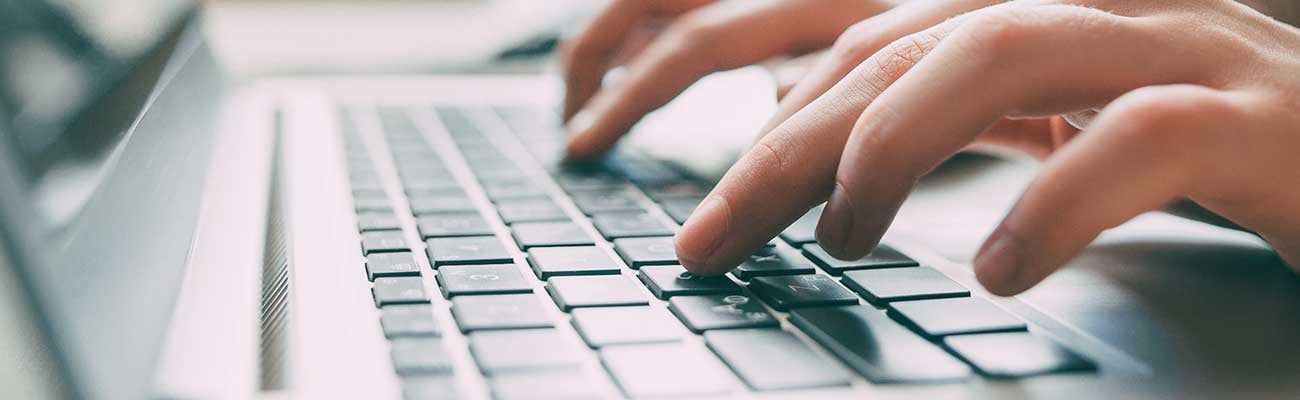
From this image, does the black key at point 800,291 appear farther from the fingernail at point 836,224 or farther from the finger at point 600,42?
the finger at point 600,42

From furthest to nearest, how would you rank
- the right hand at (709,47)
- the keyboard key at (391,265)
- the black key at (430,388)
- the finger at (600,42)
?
the finger at (600,42) < the right hand at (709,47) < the keyboard key at (391,265) < the black key at (430,388)

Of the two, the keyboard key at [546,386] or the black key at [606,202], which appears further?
the black key at [606,202]

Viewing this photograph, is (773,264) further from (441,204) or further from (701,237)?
(441,204)

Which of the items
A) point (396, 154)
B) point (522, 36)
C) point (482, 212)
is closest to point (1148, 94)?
point (482, 212)

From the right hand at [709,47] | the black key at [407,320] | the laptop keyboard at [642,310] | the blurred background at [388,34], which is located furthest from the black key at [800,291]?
the blurred background at [388,34]

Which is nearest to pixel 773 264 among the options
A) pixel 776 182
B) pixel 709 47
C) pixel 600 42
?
pixel 776 182

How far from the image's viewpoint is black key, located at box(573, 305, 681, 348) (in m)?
0.30

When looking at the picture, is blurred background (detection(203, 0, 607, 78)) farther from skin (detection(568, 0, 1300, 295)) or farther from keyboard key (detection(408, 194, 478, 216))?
skin (detection(568, 0, 1300, 295))

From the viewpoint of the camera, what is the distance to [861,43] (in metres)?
0.46

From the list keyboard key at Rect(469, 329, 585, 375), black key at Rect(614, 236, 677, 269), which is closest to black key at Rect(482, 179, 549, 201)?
black key at Rect(614, 236, 677, 269)

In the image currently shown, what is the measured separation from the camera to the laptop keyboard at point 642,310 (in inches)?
10.8

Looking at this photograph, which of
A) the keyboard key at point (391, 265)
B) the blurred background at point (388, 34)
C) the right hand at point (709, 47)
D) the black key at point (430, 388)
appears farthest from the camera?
the blurred background at point (388, 34)

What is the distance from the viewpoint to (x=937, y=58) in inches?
13.6

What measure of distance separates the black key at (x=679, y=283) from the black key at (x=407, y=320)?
0.25 ft
